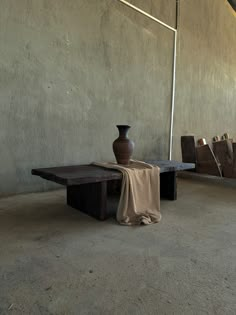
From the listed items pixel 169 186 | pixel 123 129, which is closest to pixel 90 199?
pixel 123 129

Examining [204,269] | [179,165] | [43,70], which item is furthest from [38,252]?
[43,70]

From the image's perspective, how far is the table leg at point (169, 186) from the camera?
3.14 metres

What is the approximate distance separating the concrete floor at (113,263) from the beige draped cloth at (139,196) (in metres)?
0.11

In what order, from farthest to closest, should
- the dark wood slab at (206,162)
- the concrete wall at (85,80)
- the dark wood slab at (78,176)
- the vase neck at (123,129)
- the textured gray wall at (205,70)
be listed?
the textured gray wall at (205,70)
the dark wood slab at (206,162)
the concrete wall at (85,80)
the vase neck at (123,129)
the dark wood slab at (78,176)

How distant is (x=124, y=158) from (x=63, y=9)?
1.97m

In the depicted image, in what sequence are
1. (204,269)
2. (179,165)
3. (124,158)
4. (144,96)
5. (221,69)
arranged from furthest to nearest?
(221,69) → (144,96) → (179,165) → (124,158) → (204,269)

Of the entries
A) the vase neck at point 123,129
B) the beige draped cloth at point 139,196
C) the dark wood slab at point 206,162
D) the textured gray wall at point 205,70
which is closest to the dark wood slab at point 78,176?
the beige draped cloth at point 139,196

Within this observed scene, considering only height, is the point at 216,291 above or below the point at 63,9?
below

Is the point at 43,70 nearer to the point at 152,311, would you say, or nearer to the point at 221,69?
the point at 152,311

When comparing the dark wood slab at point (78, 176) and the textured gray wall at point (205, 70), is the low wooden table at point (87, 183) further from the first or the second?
the textured gray wall at point (205, 70)

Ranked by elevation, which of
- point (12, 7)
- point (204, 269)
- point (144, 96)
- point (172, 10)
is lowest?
point (204, 269)

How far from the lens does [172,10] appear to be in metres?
4.74

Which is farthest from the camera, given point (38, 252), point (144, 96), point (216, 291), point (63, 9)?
point (144, 96)

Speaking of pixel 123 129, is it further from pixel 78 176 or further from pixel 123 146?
pixel 78 176
